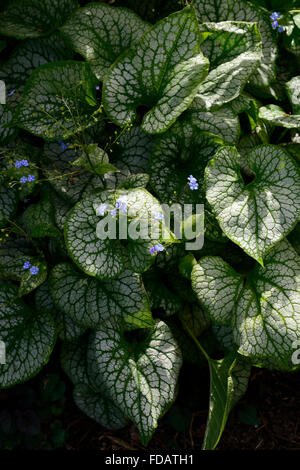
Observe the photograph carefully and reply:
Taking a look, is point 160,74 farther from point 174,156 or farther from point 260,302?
point 260,302

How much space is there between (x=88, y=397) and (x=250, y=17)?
81.4 inches

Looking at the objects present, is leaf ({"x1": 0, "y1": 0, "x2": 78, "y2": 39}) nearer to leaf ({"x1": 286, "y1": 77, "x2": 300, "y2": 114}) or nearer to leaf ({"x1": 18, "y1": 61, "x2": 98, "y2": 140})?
leaf ({"x1": 18, "y1": 61, "x2": 98, "y2": 140})

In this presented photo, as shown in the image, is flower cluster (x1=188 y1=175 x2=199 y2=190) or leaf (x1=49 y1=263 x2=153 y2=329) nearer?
flower cluster (x1=188 y1=175 x2=199 y2=190)

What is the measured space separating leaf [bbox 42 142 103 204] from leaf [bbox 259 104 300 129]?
84 cm

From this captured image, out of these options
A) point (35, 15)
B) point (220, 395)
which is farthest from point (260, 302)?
point (35, 15)

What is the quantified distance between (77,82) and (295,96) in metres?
1.05

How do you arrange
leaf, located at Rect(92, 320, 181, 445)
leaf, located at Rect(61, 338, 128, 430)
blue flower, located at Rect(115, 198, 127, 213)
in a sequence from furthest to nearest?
leaf, located at Rect(61, 338, 128, 430)
leaf, located at Rect(92, 320, 181, 445)
blue flower, located at Rect(115, 198, 127, 213)

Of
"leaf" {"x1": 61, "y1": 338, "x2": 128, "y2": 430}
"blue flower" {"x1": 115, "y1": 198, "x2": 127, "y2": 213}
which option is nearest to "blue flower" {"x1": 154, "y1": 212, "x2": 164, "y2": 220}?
"blue flower" {"x1": 115, "y1": 198, "x2": 127, "y2": 213}

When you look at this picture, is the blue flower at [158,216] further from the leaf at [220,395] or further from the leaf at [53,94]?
the leaf at [220,395]

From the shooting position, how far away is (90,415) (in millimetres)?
2174

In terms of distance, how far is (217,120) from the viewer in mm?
2049

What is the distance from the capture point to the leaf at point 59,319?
82.7 inches

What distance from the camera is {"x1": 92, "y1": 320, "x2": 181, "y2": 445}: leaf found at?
5.95 ft

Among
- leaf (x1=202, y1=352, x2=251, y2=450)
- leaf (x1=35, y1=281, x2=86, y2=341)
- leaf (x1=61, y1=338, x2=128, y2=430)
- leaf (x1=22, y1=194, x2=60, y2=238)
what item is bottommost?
leaf (x1=61, y1=338, x2=128, y2=430)
